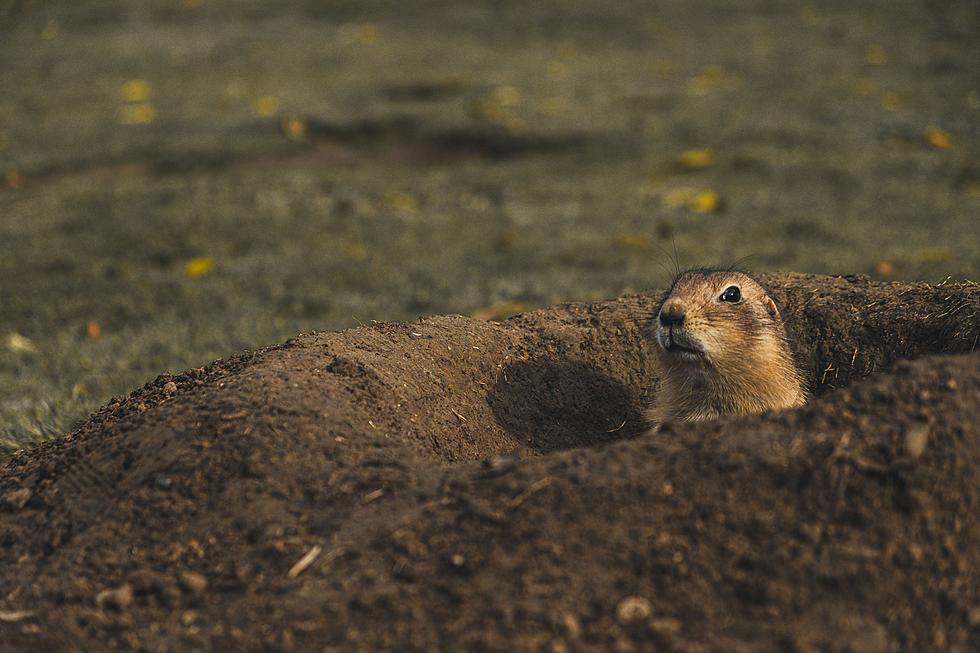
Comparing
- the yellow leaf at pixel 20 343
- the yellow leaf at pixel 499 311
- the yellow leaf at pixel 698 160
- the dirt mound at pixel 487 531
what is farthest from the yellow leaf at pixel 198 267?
the yellow leaf at pixel 698 160

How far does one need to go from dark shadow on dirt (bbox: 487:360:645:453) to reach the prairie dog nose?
598 millimetres

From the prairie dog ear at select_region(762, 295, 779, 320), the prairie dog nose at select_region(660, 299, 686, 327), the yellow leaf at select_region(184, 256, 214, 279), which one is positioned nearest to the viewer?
the prairie dog nose at select_region(660, 299, 686, 327)

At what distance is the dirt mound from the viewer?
7.36 ft

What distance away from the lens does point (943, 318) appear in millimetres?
4012

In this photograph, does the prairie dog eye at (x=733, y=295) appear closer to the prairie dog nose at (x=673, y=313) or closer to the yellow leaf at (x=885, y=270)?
the prairie dog nose at (x=673, y=313)

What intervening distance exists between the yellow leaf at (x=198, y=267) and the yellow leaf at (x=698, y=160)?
4554mm

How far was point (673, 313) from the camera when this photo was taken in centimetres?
388

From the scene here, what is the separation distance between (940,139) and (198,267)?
22.6 ft

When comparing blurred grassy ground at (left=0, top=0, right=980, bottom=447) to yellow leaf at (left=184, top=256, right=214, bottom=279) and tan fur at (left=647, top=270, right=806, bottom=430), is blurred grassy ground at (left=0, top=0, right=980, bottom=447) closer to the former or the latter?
yellow leaf at (left=184, top=256, right=214, bottom=279)

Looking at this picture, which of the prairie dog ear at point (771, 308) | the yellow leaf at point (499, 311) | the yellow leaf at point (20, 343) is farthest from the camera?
the yellow leaf at point (20, 343)

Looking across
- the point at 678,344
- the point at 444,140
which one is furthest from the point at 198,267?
the point at 678,344

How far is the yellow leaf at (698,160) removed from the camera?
9.46 metres

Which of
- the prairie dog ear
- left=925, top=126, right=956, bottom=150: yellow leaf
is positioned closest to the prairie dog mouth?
A: the prairie dog ear

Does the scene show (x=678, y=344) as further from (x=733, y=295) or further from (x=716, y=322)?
(x=733, y=295)
